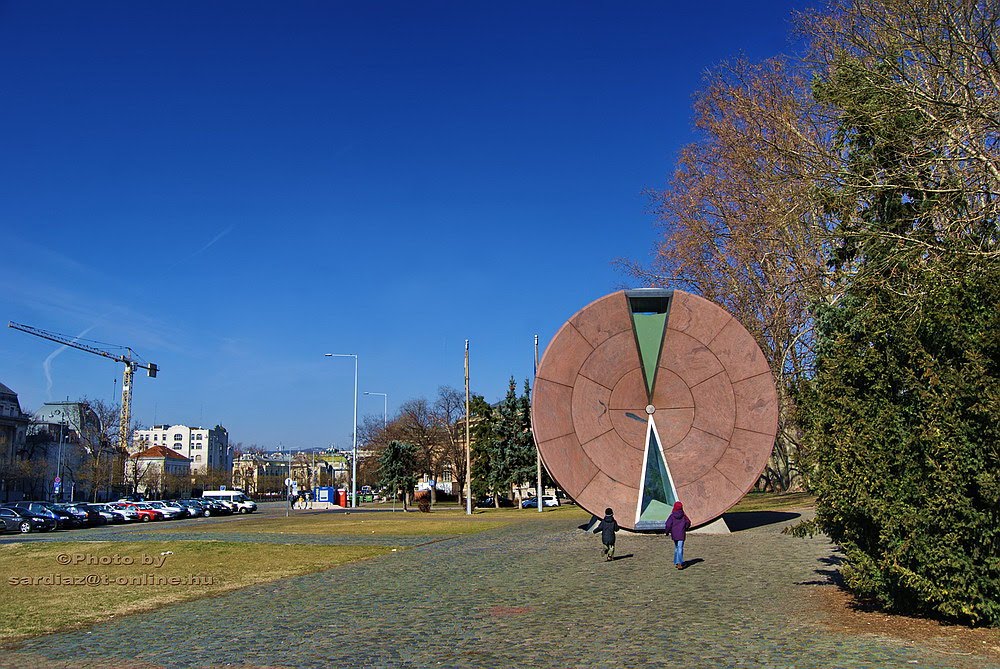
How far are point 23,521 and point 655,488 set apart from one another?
30432mm

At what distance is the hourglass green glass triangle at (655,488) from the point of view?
2261cm

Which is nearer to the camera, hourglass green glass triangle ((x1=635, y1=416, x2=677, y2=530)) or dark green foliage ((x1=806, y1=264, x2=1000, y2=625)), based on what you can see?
dark green foliage ((x1=806, y1=264, x2=1000, y2=625))

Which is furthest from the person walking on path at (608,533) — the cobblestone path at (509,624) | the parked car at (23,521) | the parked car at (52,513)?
the parked car at (52,513)

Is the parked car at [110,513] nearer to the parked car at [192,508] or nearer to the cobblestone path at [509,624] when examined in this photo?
the parked car at [192,508]

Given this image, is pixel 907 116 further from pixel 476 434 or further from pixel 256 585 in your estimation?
pixel 476 434

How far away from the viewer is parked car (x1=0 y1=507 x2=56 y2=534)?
37.6 metres

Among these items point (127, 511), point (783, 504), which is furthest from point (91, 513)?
point (783, 504)

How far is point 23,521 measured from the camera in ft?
124

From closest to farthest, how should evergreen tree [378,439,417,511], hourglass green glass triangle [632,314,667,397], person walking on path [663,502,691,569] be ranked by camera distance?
person walking on path [663,502,691,569]
hourglass green glass triangle [632,314,667,397]
evergreen tree [378,439,417,511]

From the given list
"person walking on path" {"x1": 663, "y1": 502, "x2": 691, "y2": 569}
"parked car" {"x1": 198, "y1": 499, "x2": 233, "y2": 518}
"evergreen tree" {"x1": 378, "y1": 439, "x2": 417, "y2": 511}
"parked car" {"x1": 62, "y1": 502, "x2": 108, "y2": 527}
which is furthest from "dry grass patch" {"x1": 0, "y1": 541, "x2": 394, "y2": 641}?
"evergreen tree" {"x1": 378, "y1": 439, "x2": 417, "y2": 511}

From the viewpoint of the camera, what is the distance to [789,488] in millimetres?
47375

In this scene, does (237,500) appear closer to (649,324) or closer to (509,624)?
(649,324)

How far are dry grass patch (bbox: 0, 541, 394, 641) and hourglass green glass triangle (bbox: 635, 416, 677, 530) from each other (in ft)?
23.3

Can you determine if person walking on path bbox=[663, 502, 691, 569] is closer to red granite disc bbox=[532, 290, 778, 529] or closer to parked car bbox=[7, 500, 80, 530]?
red granite disc bbox=[532, 290, 778, 529]
